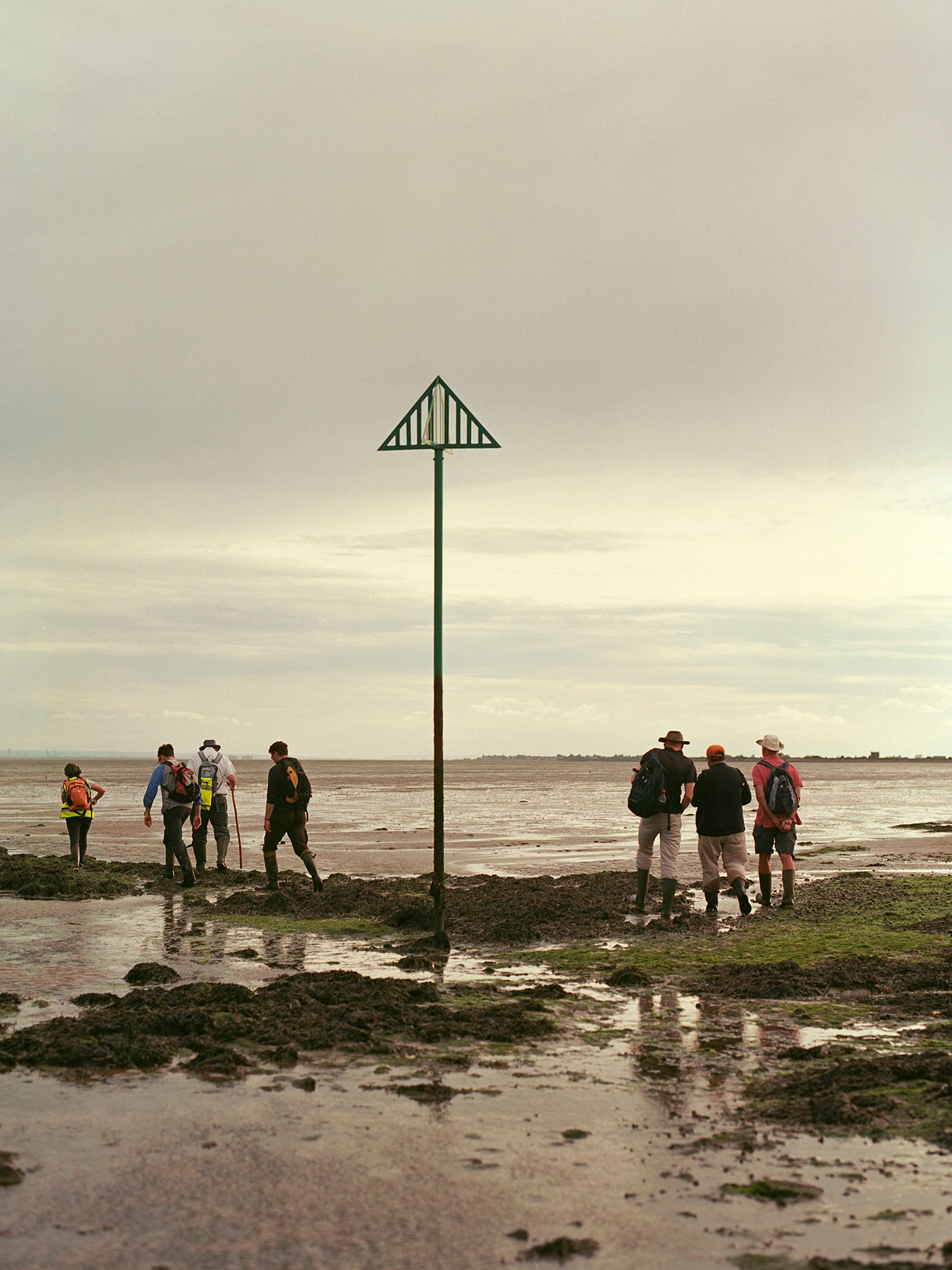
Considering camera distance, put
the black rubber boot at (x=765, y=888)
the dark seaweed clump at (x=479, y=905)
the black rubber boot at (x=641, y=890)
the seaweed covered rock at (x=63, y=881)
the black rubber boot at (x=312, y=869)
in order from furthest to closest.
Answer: the seaweed covered rock at (x=63, y=881)
the black rubber boot at (x=312, y=869)
the black rubber boot at (x=765, y=888)
the black rubber boot at (x=641, y=890)
the dark seaweed clump at (x=479, y=905)

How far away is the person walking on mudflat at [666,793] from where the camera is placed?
13.5 m

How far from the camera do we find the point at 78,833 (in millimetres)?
19688

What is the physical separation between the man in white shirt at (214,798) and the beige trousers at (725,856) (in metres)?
7.85

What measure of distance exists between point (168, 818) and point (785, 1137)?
13887 millimetres

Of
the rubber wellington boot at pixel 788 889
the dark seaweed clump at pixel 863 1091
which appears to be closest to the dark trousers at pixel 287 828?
the rubber wellington boot at pixel 788 889

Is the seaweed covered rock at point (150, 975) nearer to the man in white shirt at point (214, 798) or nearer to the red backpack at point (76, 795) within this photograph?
the man in white shirt at point (214, 798)

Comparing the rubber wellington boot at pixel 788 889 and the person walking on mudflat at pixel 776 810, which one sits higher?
the person walking on mudflat at pixel 776 810

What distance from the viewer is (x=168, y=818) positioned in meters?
18.2

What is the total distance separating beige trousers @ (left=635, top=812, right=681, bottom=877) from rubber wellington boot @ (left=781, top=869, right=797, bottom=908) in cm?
154

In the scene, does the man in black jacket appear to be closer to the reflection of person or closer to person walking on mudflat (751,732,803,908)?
person walking on mudflat (751,732,803,908)

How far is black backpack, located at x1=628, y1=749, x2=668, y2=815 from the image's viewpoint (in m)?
13.5

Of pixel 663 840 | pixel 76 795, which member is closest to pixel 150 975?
pixel 663 840

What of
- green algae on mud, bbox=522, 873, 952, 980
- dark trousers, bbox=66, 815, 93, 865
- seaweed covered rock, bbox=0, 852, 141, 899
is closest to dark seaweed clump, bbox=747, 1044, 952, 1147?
green algae on mud, bbox=522, 873, 952, 980

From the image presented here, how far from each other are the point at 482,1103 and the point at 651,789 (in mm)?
7389
